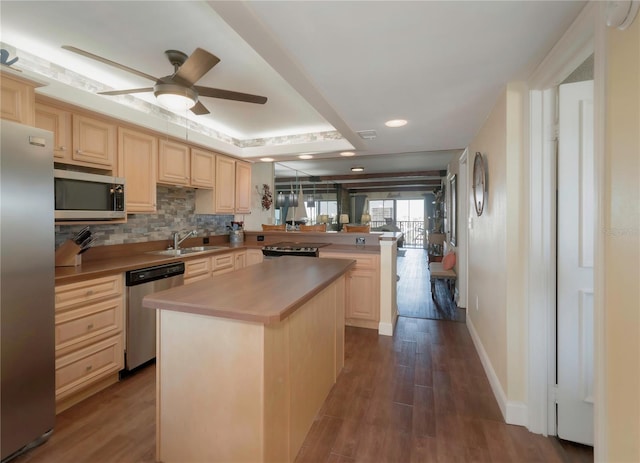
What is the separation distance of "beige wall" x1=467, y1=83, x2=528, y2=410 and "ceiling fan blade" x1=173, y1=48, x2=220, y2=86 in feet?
6.13

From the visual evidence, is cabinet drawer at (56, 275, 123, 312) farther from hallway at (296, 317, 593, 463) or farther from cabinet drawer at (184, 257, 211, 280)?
hallway at (296, 317, 593, 463)

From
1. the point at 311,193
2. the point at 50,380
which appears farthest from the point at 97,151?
the point at 311,193

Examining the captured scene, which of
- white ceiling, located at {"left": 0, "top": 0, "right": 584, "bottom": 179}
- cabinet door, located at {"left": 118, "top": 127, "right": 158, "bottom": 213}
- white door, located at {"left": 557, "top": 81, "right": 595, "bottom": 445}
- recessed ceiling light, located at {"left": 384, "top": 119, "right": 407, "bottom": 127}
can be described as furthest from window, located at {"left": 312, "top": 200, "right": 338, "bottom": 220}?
white door, located at {"left": 557, "top": 81, "right": 595, "bottom": 445}

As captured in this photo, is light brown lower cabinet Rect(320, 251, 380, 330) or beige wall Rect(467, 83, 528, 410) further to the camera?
light brown lower cabinet Rect(320, 251, 380, 330)

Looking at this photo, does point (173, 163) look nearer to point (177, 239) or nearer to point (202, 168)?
point (202, 168)

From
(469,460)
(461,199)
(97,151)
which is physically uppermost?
(97,151)

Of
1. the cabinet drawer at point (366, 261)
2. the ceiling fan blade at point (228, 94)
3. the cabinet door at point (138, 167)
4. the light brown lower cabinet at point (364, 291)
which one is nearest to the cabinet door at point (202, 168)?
the cabinet door at point (138, 167)

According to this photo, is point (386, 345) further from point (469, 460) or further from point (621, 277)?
point (621, 277)

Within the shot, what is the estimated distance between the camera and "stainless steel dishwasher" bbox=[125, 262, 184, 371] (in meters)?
2.39

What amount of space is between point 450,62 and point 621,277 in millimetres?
1276

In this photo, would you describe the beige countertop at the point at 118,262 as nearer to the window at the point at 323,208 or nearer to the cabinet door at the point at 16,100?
the cabinet door at the point at 16,100

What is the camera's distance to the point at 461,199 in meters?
4.09

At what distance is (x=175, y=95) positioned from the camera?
80.6 inches

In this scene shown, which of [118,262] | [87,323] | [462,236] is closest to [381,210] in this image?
[462,236]
